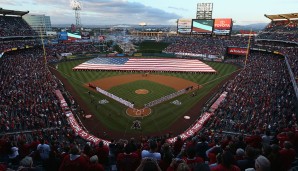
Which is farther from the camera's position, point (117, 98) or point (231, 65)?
point (231, 65)

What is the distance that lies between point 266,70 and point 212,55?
2363 cm

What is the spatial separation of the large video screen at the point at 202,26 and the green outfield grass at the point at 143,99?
2338 centimetres

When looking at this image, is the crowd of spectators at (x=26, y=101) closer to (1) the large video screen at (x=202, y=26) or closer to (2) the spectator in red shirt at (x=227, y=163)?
(2) the spectator in red shirt at (x=227, y=163)

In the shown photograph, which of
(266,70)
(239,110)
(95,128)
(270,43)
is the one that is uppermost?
(270,43)

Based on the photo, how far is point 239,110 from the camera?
24.2 meters

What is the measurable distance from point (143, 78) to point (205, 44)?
35.2m

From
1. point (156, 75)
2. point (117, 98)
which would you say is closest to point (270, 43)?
point (156, 75)

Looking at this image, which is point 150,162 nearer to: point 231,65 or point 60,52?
point 231,65

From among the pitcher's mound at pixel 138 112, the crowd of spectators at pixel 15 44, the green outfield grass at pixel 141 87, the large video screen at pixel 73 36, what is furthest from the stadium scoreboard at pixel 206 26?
the pitcher's mound at pixel 138 112

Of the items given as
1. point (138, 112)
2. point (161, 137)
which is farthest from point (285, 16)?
point (161, 137)

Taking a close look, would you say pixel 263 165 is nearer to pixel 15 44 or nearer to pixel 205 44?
pixel 15 44

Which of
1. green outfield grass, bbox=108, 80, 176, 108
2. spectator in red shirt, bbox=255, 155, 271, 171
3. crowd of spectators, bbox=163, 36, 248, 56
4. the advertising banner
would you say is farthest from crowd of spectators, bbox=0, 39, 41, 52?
spectator in red shirt, bbox=255, 155, 271, 171

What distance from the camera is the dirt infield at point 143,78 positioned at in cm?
3850

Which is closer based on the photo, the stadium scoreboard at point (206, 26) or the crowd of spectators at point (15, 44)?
the crowd of spectators at point (15, 44)
